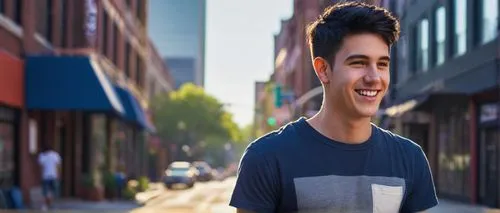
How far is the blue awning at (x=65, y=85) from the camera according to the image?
21109 mm

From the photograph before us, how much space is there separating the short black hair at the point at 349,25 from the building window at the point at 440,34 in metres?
25.2

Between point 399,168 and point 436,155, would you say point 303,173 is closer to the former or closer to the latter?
point 399,168

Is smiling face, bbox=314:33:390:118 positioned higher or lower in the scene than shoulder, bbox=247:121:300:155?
higher

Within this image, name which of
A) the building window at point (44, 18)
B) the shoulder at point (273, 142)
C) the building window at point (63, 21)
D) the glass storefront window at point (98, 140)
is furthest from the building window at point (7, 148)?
the shoulder at point (273, 142)

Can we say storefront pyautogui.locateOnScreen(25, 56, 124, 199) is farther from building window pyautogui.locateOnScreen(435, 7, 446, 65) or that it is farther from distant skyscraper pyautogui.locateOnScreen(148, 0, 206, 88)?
distant skyscraper pyautogui.locateOnScreen(148, 0, 206, 88)

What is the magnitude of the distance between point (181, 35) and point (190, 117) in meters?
66.4

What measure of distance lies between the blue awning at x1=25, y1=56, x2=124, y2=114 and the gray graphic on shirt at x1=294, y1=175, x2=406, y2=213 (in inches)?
747

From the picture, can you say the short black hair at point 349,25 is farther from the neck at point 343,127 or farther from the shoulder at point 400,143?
the shoulder at point 400,143

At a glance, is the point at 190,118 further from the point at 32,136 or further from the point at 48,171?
the point at 48,171

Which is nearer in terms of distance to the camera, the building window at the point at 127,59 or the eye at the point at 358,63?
the eye at the point at 358,63

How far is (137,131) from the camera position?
144ft

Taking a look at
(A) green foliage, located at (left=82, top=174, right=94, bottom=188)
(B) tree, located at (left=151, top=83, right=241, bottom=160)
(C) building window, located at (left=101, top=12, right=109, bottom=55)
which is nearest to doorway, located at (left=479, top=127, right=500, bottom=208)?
(A) green foliage, located at (left=82, top=174, right=94, bottom=188)

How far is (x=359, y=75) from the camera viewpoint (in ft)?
9.43

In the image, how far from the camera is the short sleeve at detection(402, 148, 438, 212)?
307cm
